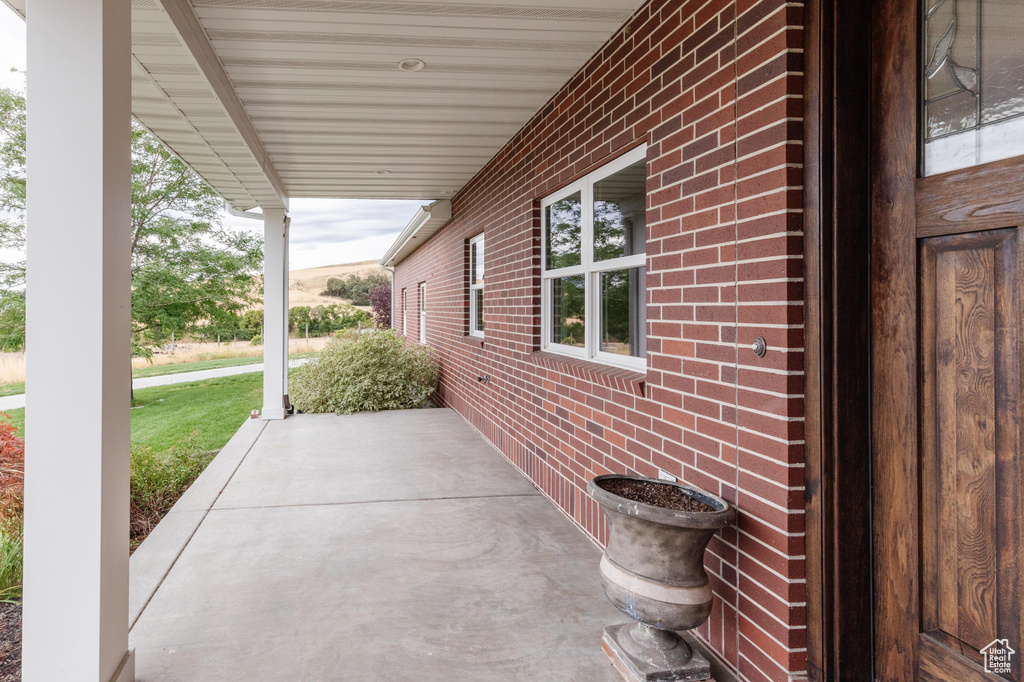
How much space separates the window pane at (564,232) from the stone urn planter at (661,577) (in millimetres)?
2304

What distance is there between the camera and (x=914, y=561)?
1762 millimetres

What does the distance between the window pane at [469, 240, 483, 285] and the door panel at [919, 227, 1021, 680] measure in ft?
20.2

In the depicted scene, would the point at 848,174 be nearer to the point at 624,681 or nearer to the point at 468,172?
the point at 624,681

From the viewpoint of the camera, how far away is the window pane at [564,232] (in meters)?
4.27

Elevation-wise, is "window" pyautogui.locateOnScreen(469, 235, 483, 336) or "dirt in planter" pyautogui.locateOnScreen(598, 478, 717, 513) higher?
"window" pyautogui.locateOnScreen(469, 235, 483, 336)

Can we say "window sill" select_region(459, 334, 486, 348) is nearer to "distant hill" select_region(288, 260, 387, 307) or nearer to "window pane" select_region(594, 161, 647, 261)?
"window pane" select_region(594, 161, 647, 261)

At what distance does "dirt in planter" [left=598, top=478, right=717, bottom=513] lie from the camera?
2.28 m

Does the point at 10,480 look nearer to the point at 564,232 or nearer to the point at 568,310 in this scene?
the point at 568,310

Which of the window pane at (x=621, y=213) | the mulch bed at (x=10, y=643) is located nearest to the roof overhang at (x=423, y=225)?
the window pane at (x=621, y=213)

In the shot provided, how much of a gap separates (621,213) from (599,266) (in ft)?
1.41

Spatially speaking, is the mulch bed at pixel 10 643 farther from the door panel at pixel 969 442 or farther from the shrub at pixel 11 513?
the door panel at pixel 969 442

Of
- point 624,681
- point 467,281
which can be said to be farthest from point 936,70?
point 467,281

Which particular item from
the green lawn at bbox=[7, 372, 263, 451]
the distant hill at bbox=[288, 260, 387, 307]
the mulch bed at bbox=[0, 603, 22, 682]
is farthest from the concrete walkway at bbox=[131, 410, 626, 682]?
the distant hill at bbox=[288, 260, 387, 307]

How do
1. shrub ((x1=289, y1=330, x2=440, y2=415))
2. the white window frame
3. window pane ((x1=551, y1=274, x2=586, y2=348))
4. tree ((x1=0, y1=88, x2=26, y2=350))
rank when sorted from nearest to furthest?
window pane ((x1=551, y1=274, x2=586, y2=348))
the white window frame
shrub ((x1=289, y1=330, x2=440, y2=415))
tree ((x1=0, y1=88, x2=26, y2=350))
